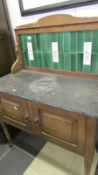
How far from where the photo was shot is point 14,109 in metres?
1.12

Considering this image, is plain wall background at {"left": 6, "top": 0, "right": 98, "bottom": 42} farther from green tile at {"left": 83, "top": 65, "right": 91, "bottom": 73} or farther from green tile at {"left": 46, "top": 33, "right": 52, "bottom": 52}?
green tile at {"left": 83, "top": 65, "right": 91, "bottom": 73}

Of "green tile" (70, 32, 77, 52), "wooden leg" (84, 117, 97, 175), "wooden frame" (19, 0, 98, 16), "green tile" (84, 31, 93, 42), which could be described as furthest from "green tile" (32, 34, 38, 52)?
"wooden leg" (84, 117, 97, 175)

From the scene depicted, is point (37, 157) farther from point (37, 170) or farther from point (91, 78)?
point (91, 78)

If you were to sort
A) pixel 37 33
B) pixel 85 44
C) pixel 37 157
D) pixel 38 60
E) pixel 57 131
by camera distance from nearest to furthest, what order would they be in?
pixel 57 131 → pixel 85 44 → pixel 37 33 → pixel 38 60 → pixel 37 157

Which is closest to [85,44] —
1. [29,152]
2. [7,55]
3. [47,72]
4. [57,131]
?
[47,72]

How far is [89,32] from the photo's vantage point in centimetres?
102

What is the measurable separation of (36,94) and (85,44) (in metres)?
0.51

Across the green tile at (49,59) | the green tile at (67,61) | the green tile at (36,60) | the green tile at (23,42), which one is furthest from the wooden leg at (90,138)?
the green tile at (23,42)

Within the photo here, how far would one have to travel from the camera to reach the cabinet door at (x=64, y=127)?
0.83m

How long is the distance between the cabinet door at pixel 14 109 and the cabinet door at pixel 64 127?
0.51 feet

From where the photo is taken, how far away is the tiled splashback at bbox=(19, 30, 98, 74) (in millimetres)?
1070

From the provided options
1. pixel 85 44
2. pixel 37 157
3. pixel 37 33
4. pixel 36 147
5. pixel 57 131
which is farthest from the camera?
pixel 36 147

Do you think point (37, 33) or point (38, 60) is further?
point (38, 60)

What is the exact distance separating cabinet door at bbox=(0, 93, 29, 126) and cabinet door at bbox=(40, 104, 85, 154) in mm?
155
